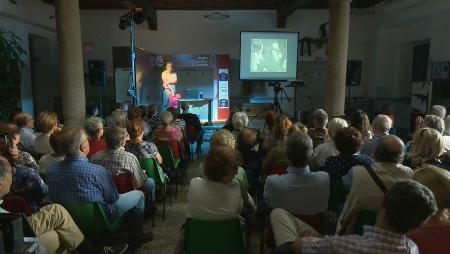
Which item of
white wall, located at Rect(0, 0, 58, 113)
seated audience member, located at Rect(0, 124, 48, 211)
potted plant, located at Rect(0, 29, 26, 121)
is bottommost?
seated audience member, located at Rect(0, 124, 48, 211)

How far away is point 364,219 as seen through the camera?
2.02 metres

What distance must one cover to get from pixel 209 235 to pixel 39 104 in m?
9.74

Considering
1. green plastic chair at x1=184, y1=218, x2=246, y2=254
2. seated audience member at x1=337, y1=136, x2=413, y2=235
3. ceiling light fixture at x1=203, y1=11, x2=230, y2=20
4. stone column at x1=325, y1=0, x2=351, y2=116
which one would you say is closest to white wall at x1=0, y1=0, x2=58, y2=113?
ceiling light fixture at x1=203, y1=11, x2=230, y2=20

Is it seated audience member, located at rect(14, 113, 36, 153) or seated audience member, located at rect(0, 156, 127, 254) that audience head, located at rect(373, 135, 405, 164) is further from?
seated audience member, located at rect(14, 113, 36, 153)

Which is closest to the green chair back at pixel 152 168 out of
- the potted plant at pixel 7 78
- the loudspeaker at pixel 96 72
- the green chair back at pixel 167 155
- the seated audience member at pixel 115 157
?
the seated audience member at pixel 115 157

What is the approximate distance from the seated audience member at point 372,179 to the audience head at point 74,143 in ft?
6.14

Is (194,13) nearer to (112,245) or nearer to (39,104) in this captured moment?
(39,104)

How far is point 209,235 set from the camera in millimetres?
1892

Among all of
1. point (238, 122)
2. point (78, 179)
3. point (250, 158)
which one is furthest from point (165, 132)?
point (78, 179)

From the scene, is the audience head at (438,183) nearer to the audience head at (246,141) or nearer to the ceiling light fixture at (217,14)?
the audience head at (246,141)

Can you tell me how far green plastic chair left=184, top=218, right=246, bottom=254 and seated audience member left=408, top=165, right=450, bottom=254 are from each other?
88 cm

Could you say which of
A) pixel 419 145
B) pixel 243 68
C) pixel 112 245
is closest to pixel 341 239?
pixel 419 145

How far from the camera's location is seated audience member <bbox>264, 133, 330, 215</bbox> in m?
2.15

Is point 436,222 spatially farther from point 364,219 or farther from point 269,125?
point 269,125
